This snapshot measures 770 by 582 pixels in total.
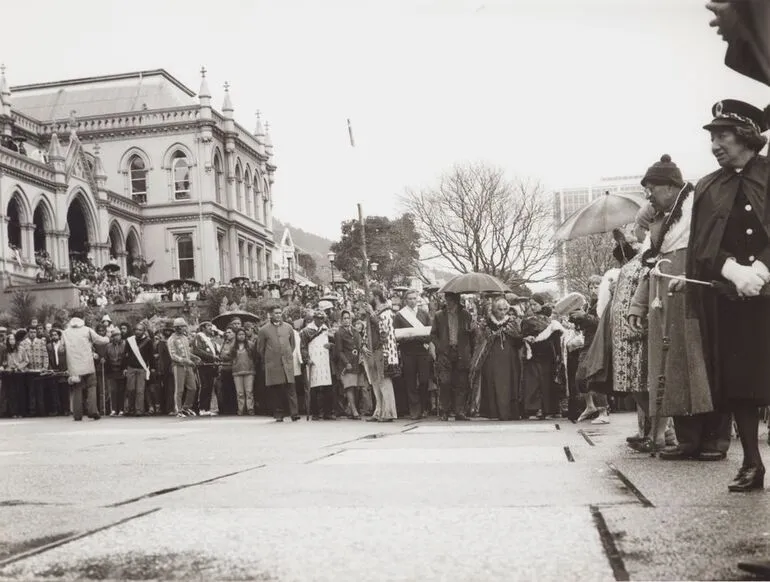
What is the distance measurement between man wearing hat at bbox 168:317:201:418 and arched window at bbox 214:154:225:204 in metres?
46.3

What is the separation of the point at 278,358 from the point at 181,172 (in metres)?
47.9

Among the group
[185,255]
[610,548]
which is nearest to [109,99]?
[185,255]

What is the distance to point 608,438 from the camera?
895cm

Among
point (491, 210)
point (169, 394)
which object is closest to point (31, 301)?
point (169, 394)

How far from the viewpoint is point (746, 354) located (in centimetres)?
455

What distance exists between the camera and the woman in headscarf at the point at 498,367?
1424 centimetres

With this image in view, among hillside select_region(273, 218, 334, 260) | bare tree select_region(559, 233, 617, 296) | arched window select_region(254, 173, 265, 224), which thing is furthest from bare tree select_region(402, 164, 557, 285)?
hillside select_region(273, 218, 334, 260)

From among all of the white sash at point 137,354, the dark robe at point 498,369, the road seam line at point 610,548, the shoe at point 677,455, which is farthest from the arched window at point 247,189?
the road seam line at point 610,548

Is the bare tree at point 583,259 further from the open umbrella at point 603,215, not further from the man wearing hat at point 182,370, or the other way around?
the open umbrella at point 603,215

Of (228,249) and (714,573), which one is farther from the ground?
(228,249)

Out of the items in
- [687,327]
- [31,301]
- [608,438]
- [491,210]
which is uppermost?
[491,210]

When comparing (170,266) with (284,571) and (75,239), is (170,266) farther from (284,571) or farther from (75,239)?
(284,571)

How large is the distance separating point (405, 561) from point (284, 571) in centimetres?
33

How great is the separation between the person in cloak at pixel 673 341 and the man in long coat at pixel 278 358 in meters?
9.20
